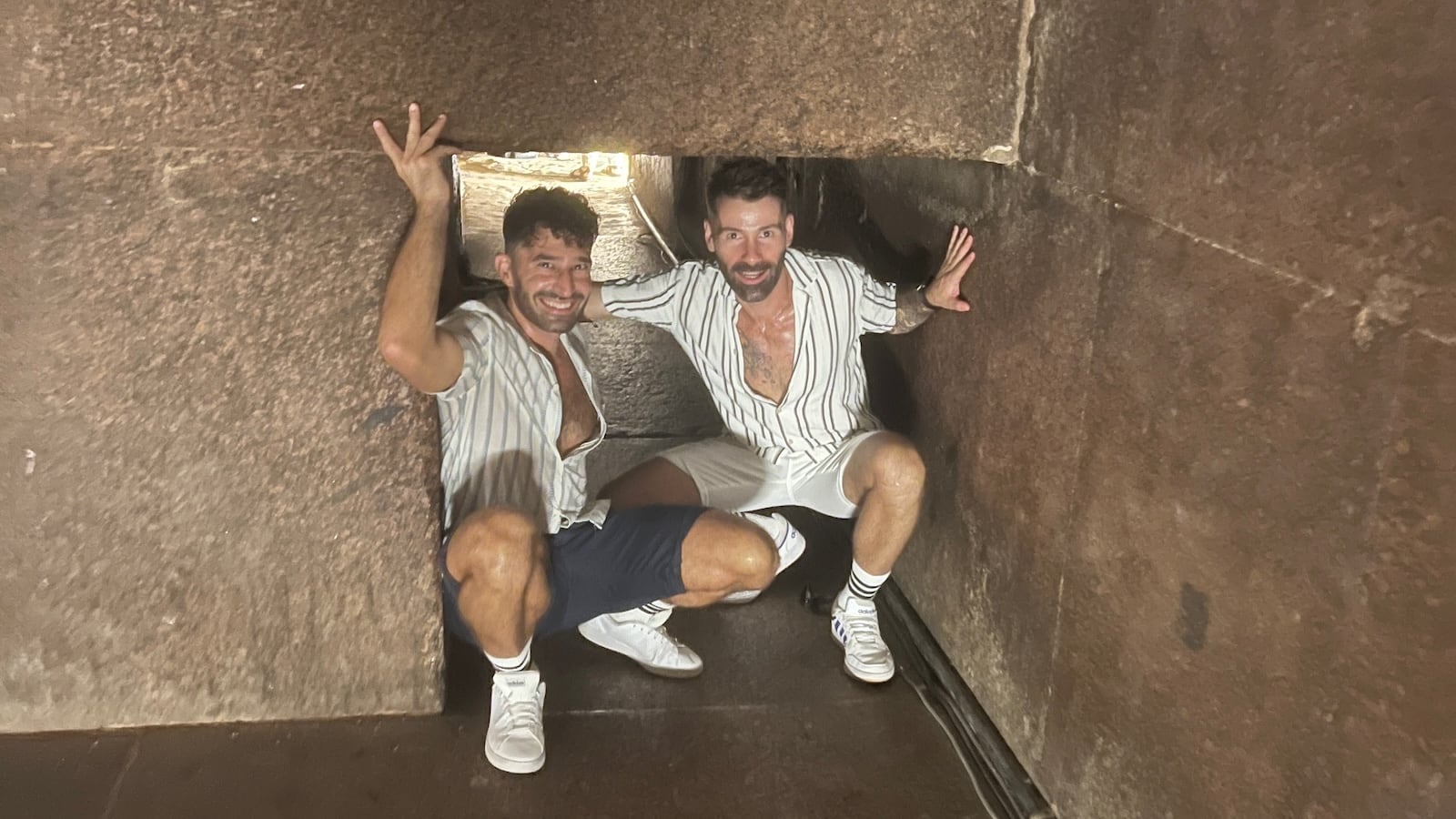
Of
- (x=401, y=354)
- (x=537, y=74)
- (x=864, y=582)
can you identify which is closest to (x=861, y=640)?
(x=864, y=582)

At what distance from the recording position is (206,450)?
8.45ft

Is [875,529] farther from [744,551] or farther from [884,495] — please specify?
[744,551]

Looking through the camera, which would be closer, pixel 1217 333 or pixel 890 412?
pixel 1217 333

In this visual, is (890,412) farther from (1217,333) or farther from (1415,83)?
(1415,83)

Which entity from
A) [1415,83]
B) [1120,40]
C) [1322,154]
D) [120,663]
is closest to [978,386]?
[1120,40]

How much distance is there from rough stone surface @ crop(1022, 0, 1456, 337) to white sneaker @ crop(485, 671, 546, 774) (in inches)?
74.8

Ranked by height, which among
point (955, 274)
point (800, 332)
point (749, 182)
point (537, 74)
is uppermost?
point (537, 74)

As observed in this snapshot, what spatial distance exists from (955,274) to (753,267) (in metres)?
0.58

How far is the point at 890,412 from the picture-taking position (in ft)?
12.1

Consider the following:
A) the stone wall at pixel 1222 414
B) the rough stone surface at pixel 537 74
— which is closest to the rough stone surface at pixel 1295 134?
the stone wall at pixel 1222 414

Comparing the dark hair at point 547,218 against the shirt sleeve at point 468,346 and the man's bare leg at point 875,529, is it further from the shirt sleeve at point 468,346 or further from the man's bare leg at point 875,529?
the man's bare leg at point 875,529

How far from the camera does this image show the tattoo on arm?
10.1ft

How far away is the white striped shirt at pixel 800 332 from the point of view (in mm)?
3096

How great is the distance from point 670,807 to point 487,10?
1974mm
